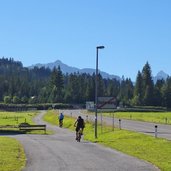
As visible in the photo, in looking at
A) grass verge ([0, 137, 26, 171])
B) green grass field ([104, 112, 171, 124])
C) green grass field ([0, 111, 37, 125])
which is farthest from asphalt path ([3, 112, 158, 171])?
green grass field ([0, 111, 37, 125])

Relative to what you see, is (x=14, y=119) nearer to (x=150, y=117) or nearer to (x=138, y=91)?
(x=150, y=117)

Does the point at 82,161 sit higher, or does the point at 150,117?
the point at 150,117

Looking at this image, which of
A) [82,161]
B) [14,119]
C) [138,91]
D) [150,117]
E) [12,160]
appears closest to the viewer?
[12,160]

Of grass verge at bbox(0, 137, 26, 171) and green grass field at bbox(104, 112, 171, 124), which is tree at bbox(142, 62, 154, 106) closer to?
green grass field at bbox(104, 112, 171, 124)

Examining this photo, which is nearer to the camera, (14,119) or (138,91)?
(14,119)

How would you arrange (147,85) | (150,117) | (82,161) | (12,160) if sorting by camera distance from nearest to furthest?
(12,160)
(82,161)
(150,117)
(147,85)

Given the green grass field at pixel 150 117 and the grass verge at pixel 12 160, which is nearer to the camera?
the grass verge at pixel 12 160

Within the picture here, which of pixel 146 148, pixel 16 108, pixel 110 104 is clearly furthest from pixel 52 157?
pixel 16 108

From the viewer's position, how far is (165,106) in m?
172

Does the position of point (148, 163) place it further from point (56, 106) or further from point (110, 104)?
point (56, 106)

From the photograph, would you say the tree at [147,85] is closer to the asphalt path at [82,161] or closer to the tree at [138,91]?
the tree at [138,91]

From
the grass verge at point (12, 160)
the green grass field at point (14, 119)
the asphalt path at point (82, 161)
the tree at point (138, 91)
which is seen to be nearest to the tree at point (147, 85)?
the tree at point (138, 91)

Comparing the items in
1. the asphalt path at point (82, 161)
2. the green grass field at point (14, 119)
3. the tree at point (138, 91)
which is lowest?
the asphalt path at point (82, 161)

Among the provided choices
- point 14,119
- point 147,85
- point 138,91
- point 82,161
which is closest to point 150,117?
point 14,119
